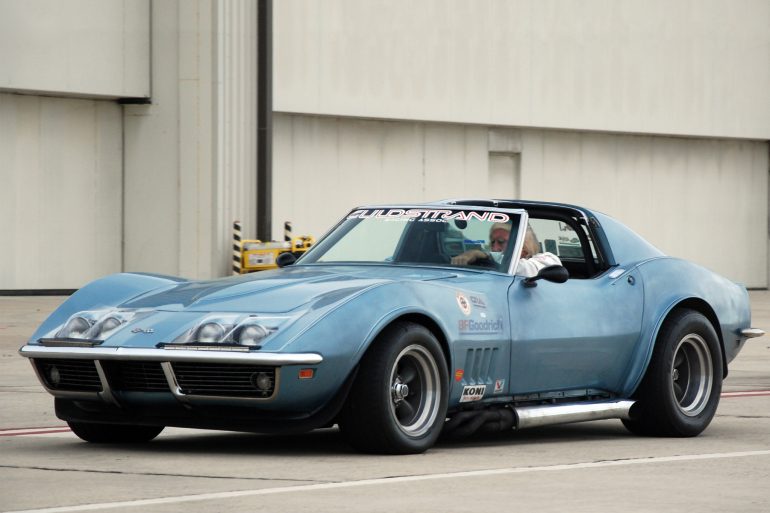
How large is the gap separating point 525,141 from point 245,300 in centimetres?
2505

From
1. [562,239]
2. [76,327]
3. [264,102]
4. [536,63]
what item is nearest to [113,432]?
[76,327]

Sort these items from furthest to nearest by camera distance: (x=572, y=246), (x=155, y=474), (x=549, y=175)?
(x=549, y=175), (x=572, y=246), (x=155, y=474)

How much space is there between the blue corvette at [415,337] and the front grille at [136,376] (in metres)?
0.01

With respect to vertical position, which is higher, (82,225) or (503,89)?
(503,89)

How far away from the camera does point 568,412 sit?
8.66 m

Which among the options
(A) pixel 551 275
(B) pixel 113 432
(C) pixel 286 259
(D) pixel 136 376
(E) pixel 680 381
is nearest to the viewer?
(D) pixel 136 376

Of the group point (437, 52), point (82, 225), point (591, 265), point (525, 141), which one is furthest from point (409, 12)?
point (591, 265)

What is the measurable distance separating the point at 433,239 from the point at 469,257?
0.23 m

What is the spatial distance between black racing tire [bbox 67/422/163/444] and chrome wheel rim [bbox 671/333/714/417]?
3094 millimetres

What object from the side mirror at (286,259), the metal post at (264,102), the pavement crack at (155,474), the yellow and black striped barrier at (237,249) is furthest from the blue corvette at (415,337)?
the metal post at (264,102)

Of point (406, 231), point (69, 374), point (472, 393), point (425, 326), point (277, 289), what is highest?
point (406, 231)

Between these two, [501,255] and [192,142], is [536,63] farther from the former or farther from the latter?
[501,255]

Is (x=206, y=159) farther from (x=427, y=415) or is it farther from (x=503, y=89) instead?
(x=427, y=415)

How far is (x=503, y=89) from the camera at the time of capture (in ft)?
103
